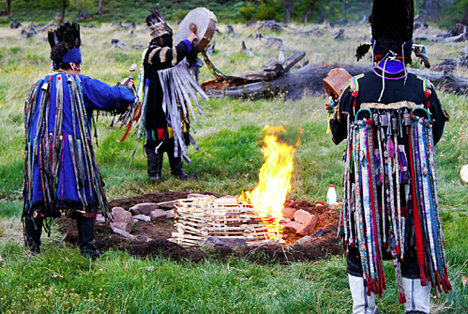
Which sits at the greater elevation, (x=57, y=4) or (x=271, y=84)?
(x=57, y=4)

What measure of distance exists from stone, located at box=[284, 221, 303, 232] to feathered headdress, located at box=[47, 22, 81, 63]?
9.02 ft

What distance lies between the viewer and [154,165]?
23.5 ft

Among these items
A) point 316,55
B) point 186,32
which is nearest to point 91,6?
point 316,55

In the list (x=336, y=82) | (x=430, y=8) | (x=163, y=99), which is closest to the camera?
(x=336, y=82)

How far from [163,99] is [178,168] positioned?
1.09 m

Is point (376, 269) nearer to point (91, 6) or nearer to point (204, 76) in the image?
point (204, 76)

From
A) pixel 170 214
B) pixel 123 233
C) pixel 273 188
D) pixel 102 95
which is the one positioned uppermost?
pixel 102 95

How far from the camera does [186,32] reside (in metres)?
7.07

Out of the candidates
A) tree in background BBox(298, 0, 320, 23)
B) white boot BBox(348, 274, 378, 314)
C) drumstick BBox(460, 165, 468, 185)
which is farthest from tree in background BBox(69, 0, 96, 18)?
white boot BBox(348, 274, 378, 314)

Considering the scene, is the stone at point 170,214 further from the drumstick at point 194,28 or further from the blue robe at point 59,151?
the drumstick at point 194,28

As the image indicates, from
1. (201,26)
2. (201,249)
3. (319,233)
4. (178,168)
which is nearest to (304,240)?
(319,233)

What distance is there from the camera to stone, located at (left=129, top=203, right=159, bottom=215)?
5.85 meters

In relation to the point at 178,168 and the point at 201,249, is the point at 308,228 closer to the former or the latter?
the point at 201,249

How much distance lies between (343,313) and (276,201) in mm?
2503
